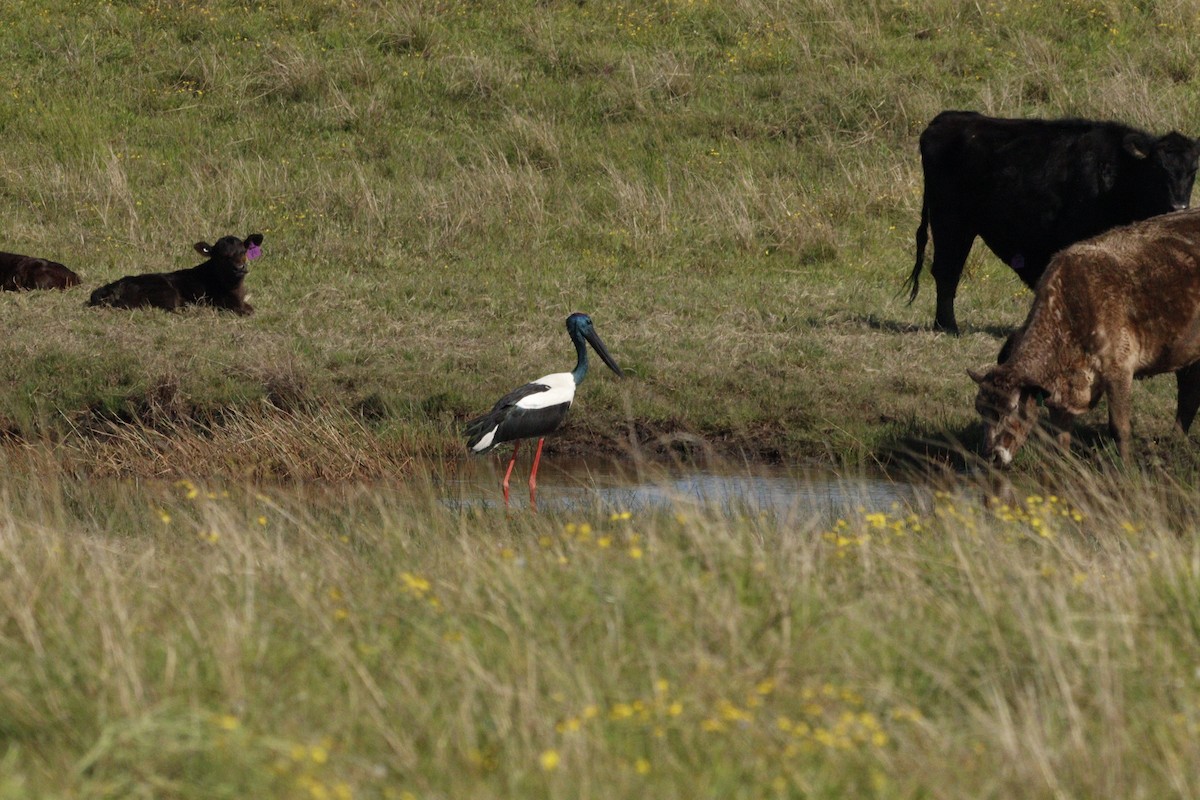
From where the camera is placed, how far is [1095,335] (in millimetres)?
8594

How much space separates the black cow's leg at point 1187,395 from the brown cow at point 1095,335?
713mm

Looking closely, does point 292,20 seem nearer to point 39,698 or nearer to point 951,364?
point 951,364

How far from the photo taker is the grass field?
391cm

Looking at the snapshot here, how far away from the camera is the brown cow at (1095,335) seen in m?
8.54

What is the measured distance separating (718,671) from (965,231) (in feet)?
32.3

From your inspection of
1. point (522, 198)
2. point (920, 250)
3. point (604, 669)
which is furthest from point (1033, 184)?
point (604, 669)

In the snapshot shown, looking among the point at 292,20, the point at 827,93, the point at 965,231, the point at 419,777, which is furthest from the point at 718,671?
the point at 292,20

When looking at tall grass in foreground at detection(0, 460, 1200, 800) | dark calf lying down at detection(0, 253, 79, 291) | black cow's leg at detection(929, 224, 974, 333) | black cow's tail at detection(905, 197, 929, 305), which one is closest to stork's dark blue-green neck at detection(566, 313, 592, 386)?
black cow's leg at detection(929, 224, 974, 333)

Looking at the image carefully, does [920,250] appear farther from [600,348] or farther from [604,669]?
[604,669]

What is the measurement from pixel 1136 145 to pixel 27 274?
9.11 metres

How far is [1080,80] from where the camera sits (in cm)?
1891

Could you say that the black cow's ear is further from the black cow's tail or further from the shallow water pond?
the shallow water pond

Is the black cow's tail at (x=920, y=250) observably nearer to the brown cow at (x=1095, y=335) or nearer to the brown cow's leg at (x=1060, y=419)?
the brown cow at (x=1095, y=335)

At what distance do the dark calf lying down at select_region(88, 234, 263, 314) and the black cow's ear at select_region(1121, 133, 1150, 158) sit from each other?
23.0ft
